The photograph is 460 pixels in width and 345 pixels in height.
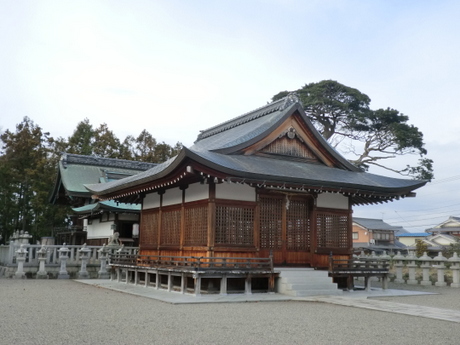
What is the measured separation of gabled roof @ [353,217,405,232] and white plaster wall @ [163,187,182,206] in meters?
44.8

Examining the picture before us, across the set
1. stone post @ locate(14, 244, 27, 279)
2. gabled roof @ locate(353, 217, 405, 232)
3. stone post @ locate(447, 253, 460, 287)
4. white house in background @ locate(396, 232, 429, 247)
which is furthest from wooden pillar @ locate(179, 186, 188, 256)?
white house in background @ locate(396, 232, 429, 247)

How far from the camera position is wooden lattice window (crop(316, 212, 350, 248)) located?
55.8 feet

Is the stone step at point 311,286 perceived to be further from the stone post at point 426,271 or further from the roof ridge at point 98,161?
the roof ridge at point 98,161

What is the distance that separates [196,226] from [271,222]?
8.34 feet

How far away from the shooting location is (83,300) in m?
12.7

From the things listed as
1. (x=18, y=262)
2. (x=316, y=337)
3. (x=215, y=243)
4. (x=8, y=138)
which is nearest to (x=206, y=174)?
(x=215, y=243)

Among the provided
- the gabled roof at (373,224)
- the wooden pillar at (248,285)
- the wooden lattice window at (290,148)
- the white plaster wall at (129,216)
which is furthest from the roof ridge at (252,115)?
the gabled roof at (373,224)

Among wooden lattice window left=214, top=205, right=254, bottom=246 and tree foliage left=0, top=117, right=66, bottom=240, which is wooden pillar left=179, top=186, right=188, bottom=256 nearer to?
wooden lattice window left=214, top=205, right=254, bottom=246

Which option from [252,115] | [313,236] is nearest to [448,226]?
[252,115]

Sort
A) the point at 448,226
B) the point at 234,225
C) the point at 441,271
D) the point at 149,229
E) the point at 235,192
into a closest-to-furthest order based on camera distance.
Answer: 1. the point at 234,225
2. the point at 235,192
3. the point at 149,229
4. the point at 441,271
5. the point at 448,226

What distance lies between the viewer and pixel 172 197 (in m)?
17.9

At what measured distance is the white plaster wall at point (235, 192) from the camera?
15266 mm

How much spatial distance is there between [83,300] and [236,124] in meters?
11.4

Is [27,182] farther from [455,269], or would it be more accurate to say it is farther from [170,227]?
[455,269]
